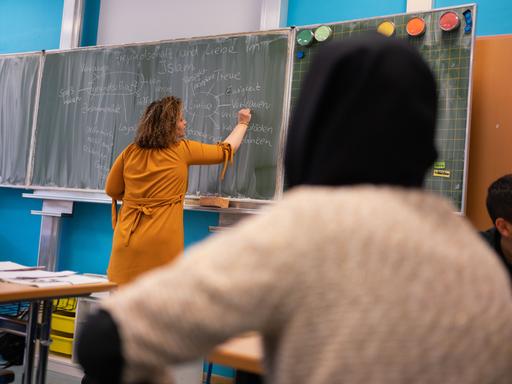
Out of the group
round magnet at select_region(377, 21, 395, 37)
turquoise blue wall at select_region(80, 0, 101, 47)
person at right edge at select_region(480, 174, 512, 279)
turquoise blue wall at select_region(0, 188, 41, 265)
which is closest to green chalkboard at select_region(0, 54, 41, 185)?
turquoise blue wall at select_region(0, 188, 41, 265)

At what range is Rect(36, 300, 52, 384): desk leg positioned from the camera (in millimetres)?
2318

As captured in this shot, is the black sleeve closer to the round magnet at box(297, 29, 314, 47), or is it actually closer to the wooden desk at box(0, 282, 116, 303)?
the wooden desk at box(0, 282, 116, 303)

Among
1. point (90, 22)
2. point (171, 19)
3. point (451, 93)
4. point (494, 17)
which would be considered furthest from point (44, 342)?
point (90, 22)

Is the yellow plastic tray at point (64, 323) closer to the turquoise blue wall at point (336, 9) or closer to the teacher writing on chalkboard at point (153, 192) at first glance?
the teacher writing on chalkboard at point (153, 192)

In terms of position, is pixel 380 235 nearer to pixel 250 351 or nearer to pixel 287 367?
pixel 287 367

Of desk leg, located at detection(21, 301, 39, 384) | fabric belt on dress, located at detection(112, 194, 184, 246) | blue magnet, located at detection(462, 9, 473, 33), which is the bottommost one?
desk leg, located at detection(21, 301, 39, 384)

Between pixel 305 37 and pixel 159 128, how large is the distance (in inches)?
41.0

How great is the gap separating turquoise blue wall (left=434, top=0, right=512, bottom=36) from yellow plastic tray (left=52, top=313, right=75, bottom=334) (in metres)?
3.26

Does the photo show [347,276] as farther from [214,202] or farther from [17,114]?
[17,114]

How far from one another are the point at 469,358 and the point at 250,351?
67cm

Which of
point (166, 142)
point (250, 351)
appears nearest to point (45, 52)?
point (166, 142)

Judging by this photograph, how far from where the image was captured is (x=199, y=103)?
11.8 feet

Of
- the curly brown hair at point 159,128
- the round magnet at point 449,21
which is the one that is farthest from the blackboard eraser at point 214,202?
the round magnet at point 449,21

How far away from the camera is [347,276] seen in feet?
2.09
